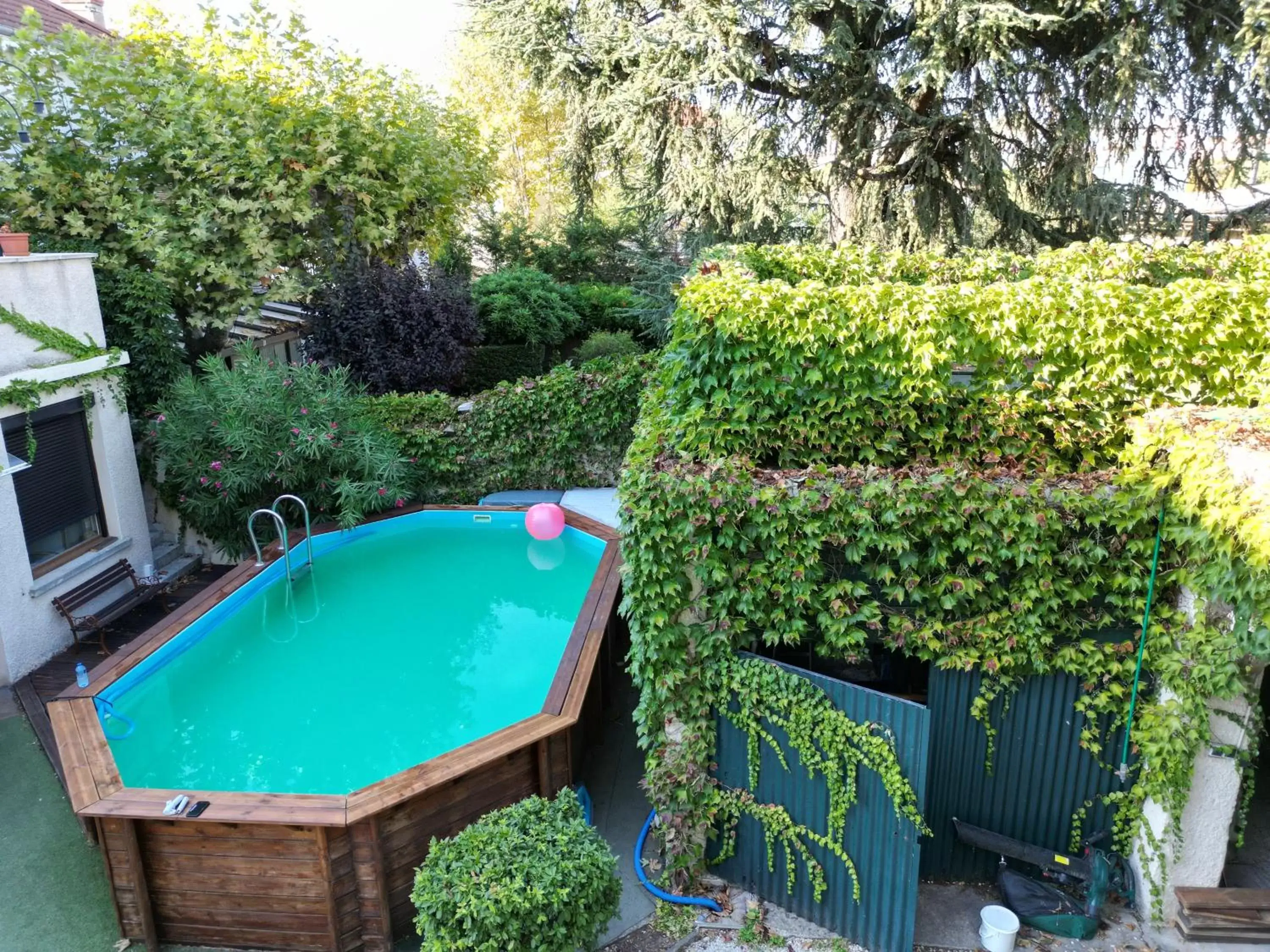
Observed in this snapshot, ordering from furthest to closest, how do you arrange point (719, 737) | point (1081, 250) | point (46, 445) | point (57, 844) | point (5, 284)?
point (46, 445) → point (5, 284) → point (1081, 250) → point (57, 844) → point (719, 737)

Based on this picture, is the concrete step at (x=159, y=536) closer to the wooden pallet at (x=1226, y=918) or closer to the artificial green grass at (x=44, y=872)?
the artificial green grass at (x=44, y=872)

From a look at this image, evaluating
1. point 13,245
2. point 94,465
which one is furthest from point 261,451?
point 13,245

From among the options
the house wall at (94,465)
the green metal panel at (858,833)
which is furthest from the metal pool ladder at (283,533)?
the green metal panel at (858,833)

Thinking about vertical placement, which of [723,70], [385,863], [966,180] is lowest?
[385,863]

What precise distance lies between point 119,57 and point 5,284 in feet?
15.5

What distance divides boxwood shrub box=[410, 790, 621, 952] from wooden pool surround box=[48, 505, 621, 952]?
63 centimetres

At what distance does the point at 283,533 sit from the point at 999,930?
26.6ft

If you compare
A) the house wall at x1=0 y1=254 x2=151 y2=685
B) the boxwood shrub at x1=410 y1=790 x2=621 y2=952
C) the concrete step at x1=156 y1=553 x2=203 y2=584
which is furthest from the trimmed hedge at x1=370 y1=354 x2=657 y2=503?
the boxwood shrub at x1=410 y1=790 x2=621 y2=952

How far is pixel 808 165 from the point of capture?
14469 millimetres

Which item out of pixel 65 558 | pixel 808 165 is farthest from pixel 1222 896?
pixel 808 165

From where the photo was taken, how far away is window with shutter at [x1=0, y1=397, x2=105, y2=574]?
873 cm

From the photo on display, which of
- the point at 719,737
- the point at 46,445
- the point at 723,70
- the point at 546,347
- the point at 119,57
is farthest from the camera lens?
the point at 546,347

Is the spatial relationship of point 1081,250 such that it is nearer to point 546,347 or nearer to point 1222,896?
point 1222,896

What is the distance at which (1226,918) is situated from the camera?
17.1ft
